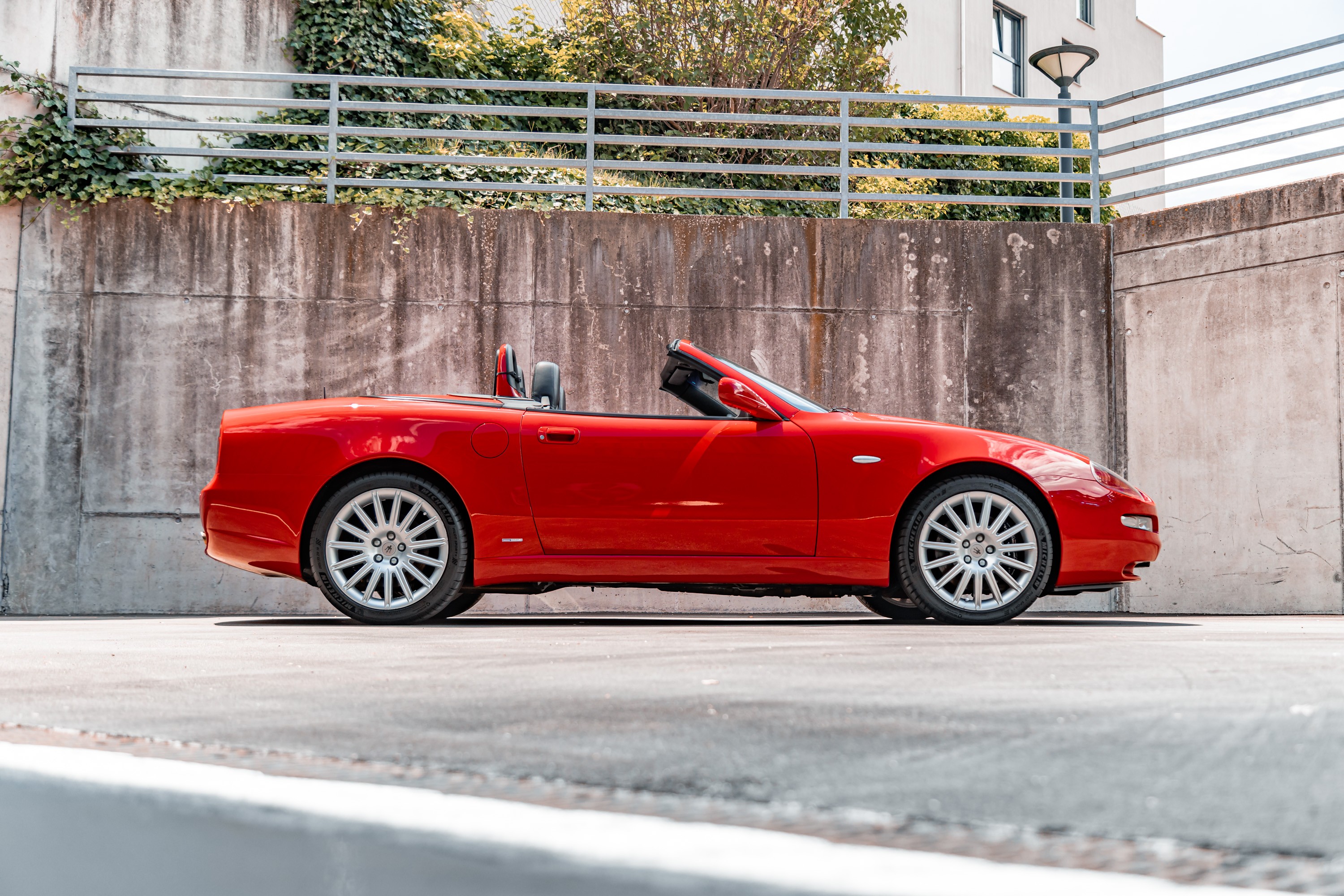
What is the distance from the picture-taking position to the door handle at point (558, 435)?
5.42m

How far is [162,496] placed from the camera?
828 centimetres

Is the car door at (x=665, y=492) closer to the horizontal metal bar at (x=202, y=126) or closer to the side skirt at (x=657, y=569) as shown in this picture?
the side skirt at (x=657, y=569)

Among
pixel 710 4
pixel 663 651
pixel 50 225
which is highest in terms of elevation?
pixel 710 4

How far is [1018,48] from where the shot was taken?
24.2 m

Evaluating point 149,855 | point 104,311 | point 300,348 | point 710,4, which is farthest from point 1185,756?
Answer: point 710,4

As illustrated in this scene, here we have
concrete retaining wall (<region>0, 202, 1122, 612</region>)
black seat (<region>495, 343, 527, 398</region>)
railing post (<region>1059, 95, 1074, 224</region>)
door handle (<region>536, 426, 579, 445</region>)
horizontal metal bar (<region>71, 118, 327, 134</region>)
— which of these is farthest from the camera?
railing post (<region>1059, 95, 1074, 224</region>)

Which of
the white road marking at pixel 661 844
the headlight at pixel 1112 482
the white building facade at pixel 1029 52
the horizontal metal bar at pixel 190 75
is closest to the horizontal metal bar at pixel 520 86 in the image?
the horizontal metal bar at pixel 190 75

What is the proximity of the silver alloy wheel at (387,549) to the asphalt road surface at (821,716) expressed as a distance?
1.37 meters

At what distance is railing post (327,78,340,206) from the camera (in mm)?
8914

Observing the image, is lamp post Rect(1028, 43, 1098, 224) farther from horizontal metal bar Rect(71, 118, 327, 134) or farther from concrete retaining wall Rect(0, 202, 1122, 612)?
horizontal metal bar Rect(71, 118, 327, 134)

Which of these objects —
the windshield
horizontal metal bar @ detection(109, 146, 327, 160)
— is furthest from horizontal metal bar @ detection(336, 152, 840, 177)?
the windshield

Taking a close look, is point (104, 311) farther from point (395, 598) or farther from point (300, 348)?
point (395, 598)

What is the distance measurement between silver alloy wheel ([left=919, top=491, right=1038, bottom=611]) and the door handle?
174 centimetres

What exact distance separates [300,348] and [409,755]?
24.6ft
